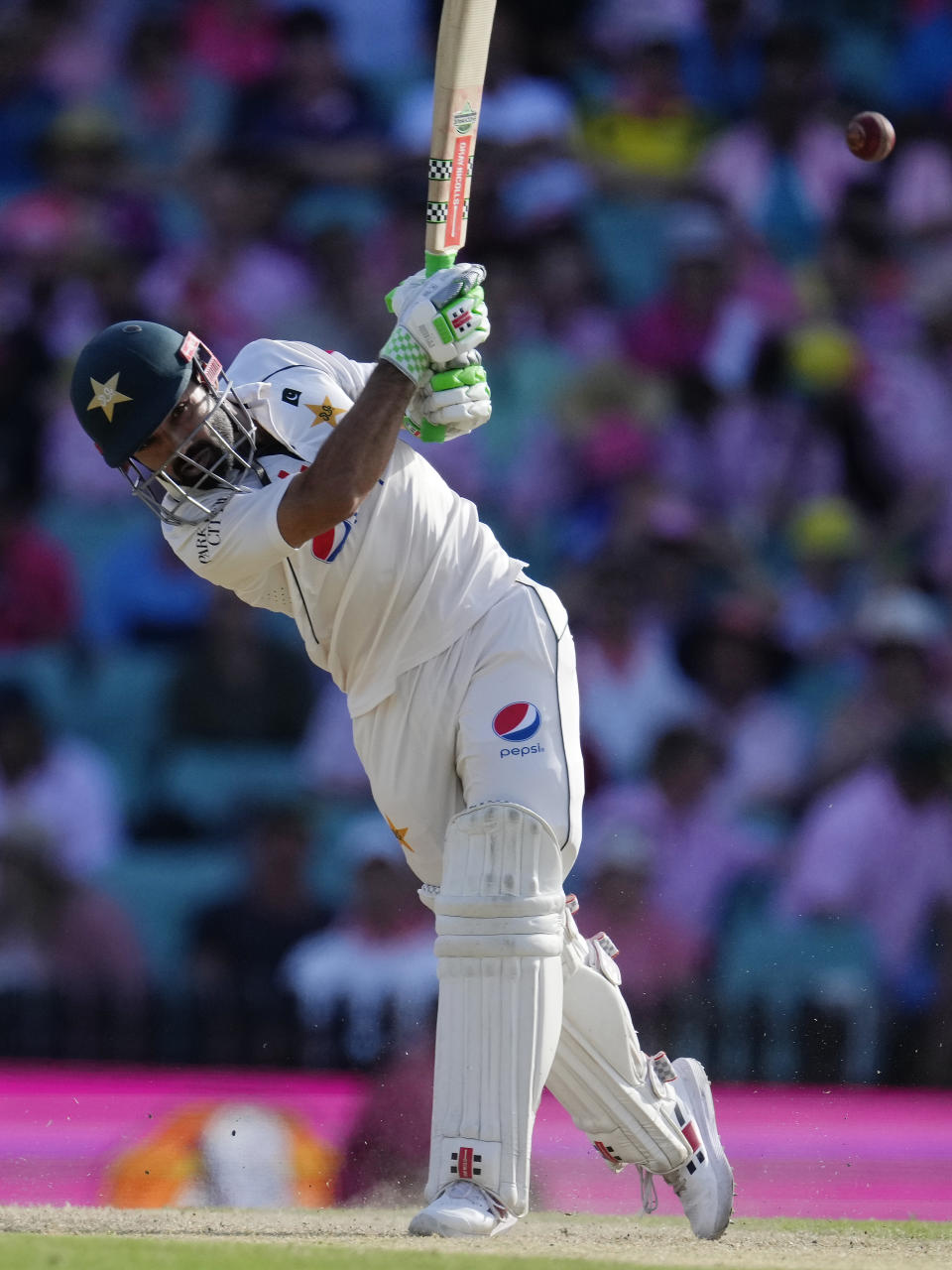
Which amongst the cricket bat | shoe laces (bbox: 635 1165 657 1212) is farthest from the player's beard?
shoe laces (bbox: 635 1165 657 1212)

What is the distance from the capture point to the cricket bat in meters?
3.91

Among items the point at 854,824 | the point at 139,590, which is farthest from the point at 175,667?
the point at 854,824

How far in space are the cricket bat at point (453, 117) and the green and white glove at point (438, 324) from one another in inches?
8.8

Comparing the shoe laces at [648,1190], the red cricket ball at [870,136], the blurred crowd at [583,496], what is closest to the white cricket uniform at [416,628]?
the shoe laces at [648,1190]

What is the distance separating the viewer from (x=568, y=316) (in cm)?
793

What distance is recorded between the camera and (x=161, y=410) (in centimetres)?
366

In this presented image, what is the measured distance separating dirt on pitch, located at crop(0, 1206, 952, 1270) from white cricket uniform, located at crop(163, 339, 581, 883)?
2.57ft

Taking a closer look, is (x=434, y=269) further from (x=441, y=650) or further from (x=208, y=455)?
(x=441, y=650)

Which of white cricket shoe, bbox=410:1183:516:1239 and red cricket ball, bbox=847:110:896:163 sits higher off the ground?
red cricket ball, bbox=847:110:896:163

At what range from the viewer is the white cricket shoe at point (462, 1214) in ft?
11.6

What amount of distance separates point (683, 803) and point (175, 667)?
6.56 ft

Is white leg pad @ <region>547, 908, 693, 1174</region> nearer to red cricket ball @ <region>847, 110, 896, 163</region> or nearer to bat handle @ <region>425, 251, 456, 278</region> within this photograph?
bat handle @ <region>425, 251, 456, 278</region>

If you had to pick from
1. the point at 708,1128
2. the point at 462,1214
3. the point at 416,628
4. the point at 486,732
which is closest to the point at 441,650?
the point at 416,628

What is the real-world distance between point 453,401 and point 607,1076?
4.79 ft
